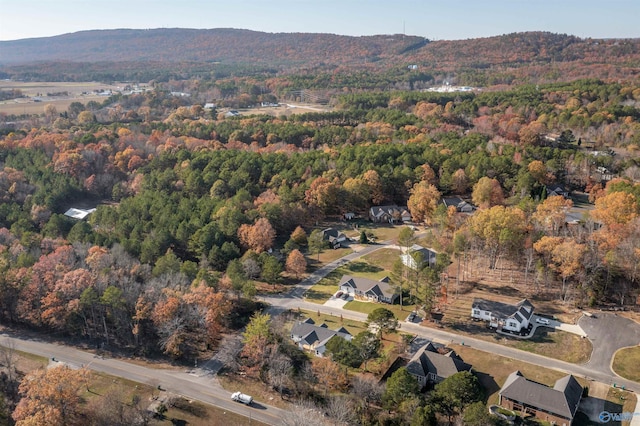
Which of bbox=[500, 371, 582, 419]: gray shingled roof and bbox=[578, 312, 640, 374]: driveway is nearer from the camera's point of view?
bbox=[500, 371, 582, 419]: gray shingled roof

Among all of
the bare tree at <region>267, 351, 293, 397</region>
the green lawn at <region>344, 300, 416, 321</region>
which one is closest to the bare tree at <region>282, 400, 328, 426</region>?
the bare tree at <region>267, 351, 293, 397</region>

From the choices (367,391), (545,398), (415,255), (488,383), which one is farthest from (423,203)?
(367,391)

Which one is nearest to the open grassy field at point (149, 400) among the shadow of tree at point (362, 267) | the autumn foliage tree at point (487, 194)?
the shadow of tree at point (362, 267)

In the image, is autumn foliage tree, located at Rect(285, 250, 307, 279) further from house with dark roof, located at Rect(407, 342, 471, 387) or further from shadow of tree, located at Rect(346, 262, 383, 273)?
house with dark roof, located at Rect(407, 342, 471, 387)

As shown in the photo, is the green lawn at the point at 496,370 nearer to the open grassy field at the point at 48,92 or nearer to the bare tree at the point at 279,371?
the bare tree at the point at 279,371

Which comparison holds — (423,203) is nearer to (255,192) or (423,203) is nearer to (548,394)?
(255,192)
